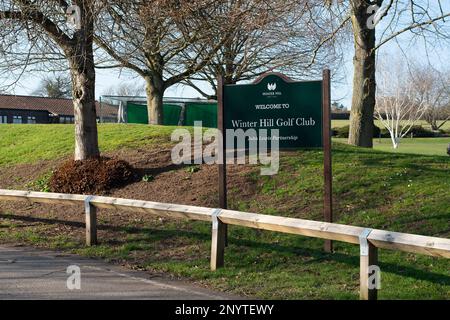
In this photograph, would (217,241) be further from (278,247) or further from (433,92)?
(433,92)

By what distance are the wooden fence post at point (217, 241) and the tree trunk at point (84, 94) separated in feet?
21.5

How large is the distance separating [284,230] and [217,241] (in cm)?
110

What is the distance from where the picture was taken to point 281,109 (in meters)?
10.1

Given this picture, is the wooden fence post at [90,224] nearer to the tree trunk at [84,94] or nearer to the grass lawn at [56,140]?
the tree trunk at [84,94]

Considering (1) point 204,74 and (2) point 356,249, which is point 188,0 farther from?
(1) point 204,74

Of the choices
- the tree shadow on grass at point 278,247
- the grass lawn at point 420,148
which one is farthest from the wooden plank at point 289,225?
the grass lawn at point 420,148

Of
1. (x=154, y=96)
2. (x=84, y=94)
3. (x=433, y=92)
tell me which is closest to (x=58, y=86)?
(x=154, y=96)

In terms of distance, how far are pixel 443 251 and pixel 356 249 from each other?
316cm

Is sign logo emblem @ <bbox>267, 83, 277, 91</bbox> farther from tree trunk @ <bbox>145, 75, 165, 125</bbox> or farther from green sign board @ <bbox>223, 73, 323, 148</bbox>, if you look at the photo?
tree trunk @ <bbox>145, 75, 165, 125</bbox>

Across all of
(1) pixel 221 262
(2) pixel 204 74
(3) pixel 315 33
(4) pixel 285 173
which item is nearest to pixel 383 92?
(2) pixel 204 74

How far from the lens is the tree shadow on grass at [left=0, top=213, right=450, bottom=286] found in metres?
8.32

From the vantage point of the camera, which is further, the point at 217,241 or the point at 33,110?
the point at 33,110

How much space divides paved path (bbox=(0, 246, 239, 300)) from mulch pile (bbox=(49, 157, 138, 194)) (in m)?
4.17

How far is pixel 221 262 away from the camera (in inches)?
353
